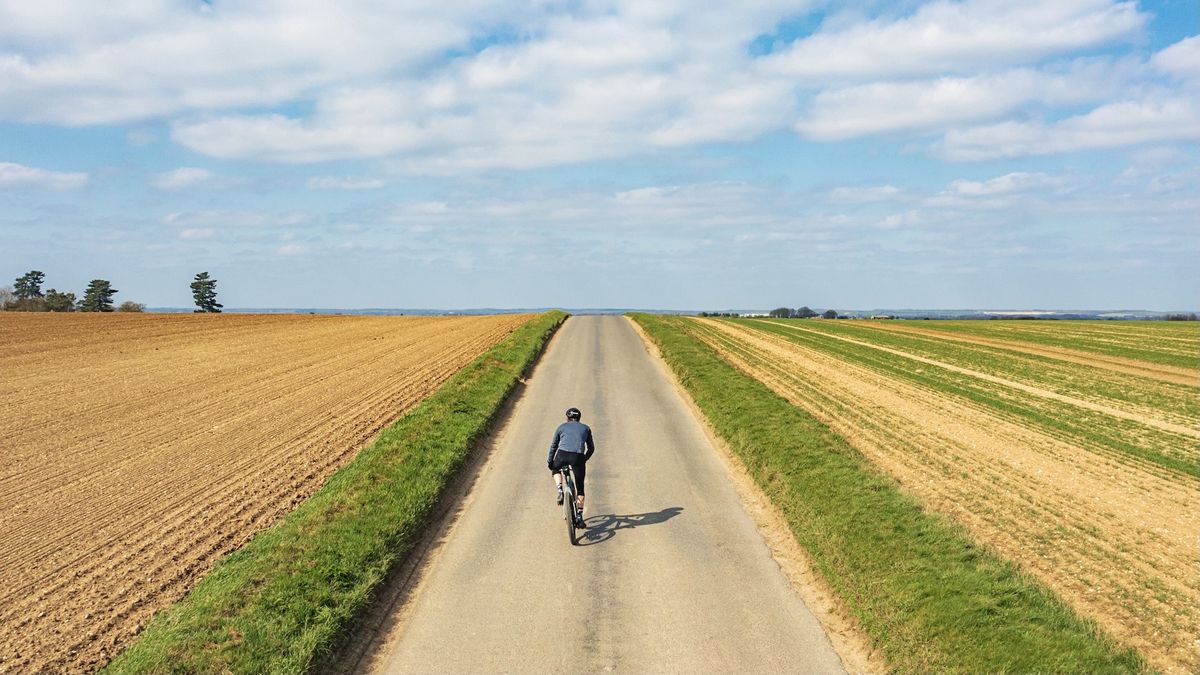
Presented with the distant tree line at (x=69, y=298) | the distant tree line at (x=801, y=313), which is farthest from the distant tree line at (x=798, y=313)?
the distant tree line at (x=69, y=298)

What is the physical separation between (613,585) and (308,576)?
4.33 meters

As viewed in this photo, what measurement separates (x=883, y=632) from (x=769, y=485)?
6.17m

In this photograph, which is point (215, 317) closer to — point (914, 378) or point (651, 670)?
point (914, 378)

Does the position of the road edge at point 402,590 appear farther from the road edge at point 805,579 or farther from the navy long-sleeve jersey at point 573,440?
the road edge at point 805,579

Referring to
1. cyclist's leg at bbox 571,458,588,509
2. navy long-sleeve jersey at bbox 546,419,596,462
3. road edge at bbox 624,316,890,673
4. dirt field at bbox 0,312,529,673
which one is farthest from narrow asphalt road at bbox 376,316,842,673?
dirt field at bbox 0,312,529,673

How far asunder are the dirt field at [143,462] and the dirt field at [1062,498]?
42.5ft

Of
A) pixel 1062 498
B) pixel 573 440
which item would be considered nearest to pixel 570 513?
pixel 573 440

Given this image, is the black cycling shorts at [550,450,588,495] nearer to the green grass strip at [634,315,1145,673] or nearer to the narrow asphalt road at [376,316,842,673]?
the narrow asphalt road at [376,316,842,673]

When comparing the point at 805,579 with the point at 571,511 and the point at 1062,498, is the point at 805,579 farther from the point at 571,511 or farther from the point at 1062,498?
the point at 1062,498

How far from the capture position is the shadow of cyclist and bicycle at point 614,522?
12.3 meters

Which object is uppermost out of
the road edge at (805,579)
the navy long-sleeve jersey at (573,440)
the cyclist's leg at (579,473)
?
the navy long-sleeve jersey at (573,440)

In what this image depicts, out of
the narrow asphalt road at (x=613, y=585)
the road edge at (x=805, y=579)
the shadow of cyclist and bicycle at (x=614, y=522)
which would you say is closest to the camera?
the narrow asphalt road at (x=613, y=585)

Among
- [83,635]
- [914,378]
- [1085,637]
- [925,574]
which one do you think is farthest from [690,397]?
[83,635]

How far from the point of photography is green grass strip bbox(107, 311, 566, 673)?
7969 millimetres
